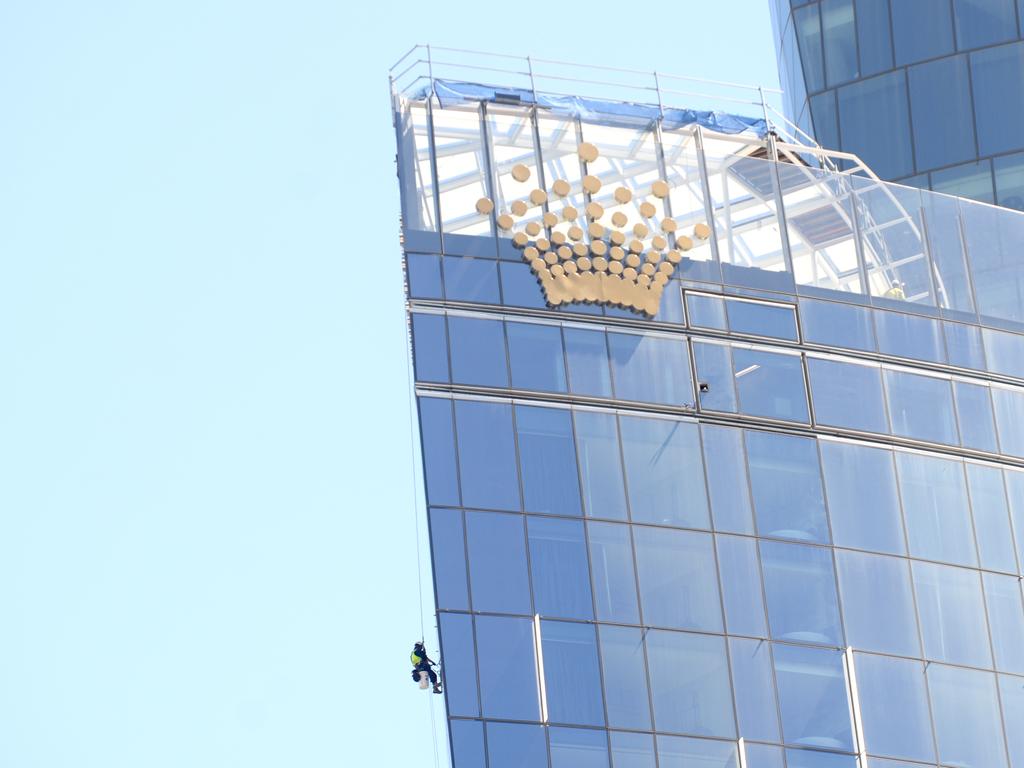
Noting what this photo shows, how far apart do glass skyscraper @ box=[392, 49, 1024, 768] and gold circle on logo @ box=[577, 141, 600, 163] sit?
0.16 ft

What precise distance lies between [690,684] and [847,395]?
948cm

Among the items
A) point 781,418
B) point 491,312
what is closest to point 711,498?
point 781,418

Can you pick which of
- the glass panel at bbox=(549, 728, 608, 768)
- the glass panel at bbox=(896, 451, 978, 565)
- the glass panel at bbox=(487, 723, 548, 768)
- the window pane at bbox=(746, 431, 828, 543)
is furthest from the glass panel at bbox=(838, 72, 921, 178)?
the glass panel at bbox=(487, 723, 548, 768)

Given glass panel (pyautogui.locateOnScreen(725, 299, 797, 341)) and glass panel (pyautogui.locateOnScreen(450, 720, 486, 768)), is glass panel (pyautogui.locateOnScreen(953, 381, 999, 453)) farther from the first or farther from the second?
glass panel (pyautogui.locateOnScreen(450, 720, 486, 768))

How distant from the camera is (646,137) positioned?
200ft

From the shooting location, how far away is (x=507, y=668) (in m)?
52.9

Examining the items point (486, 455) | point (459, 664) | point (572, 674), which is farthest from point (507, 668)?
point (486, 455)

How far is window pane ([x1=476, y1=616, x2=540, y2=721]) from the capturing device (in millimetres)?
52531

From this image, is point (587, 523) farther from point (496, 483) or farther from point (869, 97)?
point (869, 97)

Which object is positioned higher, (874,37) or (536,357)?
(874,37)

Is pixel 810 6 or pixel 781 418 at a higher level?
pixel 810 6

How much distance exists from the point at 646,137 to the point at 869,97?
77.3 feet

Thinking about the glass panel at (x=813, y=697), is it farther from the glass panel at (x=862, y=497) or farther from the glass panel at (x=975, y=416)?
the glass panel at (x=975, y=416)

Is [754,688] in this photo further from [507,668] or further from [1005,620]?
[1005,620]
